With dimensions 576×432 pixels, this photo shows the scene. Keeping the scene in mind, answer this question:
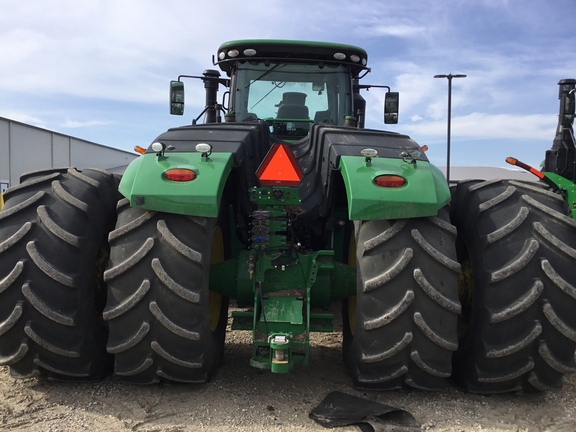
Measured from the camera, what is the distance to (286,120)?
544 centimetres

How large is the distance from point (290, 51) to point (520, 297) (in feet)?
11.0

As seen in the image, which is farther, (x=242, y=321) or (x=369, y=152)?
(x=242, y=321)

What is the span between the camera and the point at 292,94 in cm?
549

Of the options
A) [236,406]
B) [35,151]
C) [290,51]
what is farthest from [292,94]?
[35,151]

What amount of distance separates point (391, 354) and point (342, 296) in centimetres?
69

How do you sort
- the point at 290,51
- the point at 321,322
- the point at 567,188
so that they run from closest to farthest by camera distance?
the point at 321,322 → the point at 290,51 → the point at 567,188

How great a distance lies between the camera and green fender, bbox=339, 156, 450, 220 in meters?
2.85

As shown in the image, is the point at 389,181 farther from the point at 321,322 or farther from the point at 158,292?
the point at 158,292

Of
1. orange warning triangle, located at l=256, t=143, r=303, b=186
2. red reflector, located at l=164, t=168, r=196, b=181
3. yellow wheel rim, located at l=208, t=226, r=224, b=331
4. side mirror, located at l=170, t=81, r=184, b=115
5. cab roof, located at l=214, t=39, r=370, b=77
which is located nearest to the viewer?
red reflector, located at l=164, t=168, r=196, b=181

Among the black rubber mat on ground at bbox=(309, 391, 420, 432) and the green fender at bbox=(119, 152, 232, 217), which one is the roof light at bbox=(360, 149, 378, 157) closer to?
the green fender at bbox=(119, 152, 232, 217)

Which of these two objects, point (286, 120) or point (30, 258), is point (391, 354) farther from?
point (286, 120)

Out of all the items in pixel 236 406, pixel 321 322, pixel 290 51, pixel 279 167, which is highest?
pixel 290 51

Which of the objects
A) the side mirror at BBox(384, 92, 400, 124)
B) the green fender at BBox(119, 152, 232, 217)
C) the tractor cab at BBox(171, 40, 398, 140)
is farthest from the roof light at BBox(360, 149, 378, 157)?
the side mirror at BBox(384, 92, 400, 124)

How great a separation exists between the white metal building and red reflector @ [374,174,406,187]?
52.1ft
